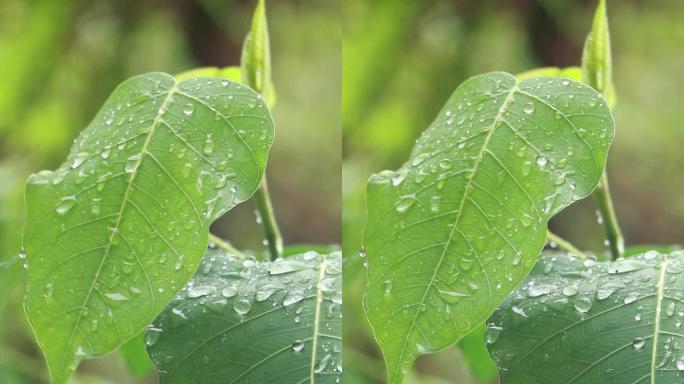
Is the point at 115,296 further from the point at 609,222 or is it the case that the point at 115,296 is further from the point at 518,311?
the point at 609,222

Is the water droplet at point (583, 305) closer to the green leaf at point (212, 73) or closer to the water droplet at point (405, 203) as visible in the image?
the water droplet at point (405, 203)

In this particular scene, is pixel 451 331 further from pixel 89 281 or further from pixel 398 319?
pixel 89 281

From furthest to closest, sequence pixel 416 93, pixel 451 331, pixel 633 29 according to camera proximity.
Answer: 1. pixel 633 29
2. pixel 416 93
3. pixel 451 331

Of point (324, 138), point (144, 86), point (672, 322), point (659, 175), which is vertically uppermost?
point (144, 86)

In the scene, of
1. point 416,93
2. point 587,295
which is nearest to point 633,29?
point 416,93

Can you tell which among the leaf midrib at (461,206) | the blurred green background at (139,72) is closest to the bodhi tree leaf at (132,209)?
the leaf midrib at (461,206)

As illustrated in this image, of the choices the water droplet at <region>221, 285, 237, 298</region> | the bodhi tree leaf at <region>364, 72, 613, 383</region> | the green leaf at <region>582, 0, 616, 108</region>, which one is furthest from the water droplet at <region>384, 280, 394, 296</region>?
the green leaf at <region>582, 0, 616, 108</region>

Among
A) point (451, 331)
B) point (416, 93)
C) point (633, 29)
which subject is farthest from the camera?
point (633, 29)
